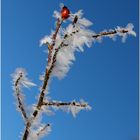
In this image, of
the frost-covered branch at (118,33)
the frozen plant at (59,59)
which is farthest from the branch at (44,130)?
the frost-covered branch at (118,33)

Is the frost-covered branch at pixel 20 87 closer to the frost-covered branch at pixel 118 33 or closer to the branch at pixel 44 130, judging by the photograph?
the branch at pixel 44 130

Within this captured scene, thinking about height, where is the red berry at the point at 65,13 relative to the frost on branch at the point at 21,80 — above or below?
above

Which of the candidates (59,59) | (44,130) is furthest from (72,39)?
(44,130)

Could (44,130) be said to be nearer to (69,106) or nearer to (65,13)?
(69,106)

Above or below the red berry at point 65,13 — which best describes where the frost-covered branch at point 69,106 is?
A: below

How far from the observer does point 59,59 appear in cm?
402

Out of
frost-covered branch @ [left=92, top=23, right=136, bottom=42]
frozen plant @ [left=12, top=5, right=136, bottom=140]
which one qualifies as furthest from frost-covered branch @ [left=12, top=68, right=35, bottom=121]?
frost-covered branch @ [left=92, top=23, right=136, bottom=42]

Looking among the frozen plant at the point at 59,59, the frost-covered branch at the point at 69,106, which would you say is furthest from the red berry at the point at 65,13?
the frost-covered branch at the point at 69,106

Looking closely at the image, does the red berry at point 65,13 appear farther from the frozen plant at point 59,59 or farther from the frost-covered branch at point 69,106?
the frost-covered branch at point 69,106

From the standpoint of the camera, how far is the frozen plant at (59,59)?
398 cm

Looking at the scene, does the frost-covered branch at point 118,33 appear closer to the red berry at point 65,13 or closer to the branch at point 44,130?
the red berry at point 65,13

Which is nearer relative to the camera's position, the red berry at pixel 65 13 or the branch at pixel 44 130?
the red berry at pixel 65 13

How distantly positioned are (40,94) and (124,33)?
854mm

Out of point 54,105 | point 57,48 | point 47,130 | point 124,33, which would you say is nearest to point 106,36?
point 124,33
